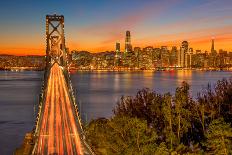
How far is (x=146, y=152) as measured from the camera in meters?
17.7

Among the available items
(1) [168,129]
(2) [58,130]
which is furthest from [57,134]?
(1) [168,129]

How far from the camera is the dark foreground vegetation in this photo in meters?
17.3

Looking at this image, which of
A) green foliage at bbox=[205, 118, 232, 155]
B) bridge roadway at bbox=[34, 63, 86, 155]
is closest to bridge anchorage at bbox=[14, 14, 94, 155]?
bridge roadway at bbox=[34, 63, 86, 155]

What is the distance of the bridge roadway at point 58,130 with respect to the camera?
2447 centimetres

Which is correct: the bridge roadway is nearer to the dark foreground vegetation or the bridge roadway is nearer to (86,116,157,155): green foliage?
the dark foreground vegetation

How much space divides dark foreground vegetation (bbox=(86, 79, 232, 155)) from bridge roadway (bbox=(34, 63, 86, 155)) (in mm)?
1340

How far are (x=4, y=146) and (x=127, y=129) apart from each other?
1637 cm

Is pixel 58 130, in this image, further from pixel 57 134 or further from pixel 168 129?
pixel 168 129

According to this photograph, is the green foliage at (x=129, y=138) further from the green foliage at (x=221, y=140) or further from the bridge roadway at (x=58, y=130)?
the green foliage at (x=221, y=140)

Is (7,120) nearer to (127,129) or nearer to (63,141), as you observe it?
(63,141)

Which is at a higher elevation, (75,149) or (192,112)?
(192,112)

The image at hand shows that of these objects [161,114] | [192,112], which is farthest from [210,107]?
[161,114]

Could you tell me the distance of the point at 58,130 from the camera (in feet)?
102

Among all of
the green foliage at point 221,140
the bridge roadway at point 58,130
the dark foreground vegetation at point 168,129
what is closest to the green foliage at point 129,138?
the dark foreground vegetation at point 168,129
